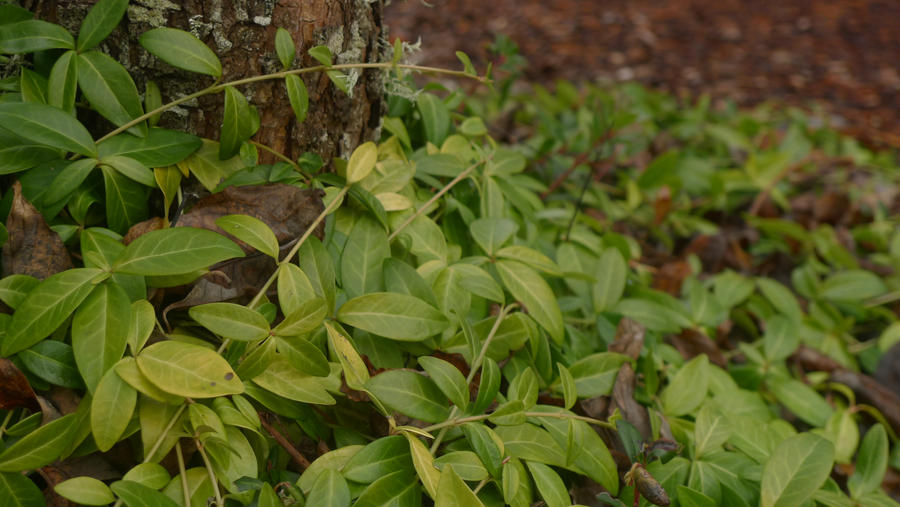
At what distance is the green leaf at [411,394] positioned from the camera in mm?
1017

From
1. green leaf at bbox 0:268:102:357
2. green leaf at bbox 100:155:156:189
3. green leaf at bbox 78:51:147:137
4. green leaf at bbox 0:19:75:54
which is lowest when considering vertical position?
green leaf at bbox 0:268:102:357

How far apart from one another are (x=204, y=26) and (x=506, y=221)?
0.67m

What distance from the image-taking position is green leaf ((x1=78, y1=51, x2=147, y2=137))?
1.13 meters

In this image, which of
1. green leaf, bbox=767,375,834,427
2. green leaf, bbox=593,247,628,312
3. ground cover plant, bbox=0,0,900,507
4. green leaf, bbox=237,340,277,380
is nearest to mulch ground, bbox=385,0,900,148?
green leaf, bbox=767,375,834,427

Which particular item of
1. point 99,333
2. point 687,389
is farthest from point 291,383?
point 687,389

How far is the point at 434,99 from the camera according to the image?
1637mm

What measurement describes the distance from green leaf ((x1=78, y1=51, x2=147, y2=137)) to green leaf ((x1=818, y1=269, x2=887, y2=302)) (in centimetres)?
200

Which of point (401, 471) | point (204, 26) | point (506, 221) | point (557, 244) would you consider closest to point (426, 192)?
point (506, 221)

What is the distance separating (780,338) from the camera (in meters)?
1.75

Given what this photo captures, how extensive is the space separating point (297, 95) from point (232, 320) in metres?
0.43

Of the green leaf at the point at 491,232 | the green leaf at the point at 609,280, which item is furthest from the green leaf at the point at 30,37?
the green leaf at the point at 609,280

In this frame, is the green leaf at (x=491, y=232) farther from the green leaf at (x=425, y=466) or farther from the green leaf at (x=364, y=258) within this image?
the green leaf at (x=425, y=466)

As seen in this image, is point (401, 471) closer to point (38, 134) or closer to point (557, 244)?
point (38, 134)

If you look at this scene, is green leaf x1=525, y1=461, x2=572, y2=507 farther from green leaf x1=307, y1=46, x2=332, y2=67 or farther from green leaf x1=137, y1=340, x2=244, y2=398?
green leaf x1=307, y1=46, x2=332, y2=67
